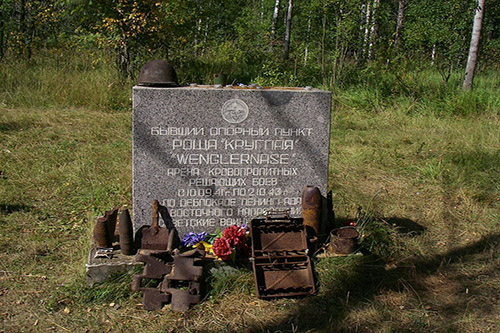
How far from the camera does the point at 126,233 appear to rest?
335cm

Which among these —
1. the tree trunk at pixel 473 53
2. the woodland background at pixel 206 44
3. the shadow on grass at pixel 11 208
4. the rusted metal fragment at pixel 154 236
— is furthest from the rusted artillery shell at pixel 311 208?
the tree trunk at pixel 473 53

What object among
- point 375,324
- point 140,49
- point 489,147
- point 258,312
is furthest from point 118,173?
point 140,49

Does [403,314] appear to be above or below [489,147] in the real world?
below

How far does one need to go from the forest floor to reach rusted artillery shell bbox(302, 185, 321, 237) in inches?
10.5

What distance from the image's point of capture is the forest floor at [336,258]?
9.81ft

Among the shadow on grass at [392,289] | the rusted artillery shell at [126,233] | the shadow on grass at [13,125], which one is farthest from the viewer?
the shadow on grass at [13,125]

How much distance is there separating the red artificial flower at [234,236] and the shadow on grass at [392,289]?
22.1 inches

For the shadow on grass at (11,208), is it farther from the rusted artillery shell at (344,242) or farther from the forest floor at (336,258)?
the rusted artillery shell at (344,242)

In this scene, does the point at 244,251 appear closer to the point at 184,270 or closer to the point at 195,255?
the point at 195,255

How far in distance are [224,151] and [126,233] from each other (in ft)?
2.91

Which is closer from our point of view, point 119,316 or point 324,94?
point 119,316

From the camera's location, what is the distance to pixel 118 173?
5582mm

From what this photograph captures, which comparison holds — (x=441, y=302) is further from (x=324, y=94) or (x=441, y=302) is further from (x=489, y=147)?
(x=489, y=147)

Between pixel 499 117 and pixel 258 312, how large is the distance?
6.29 metres
